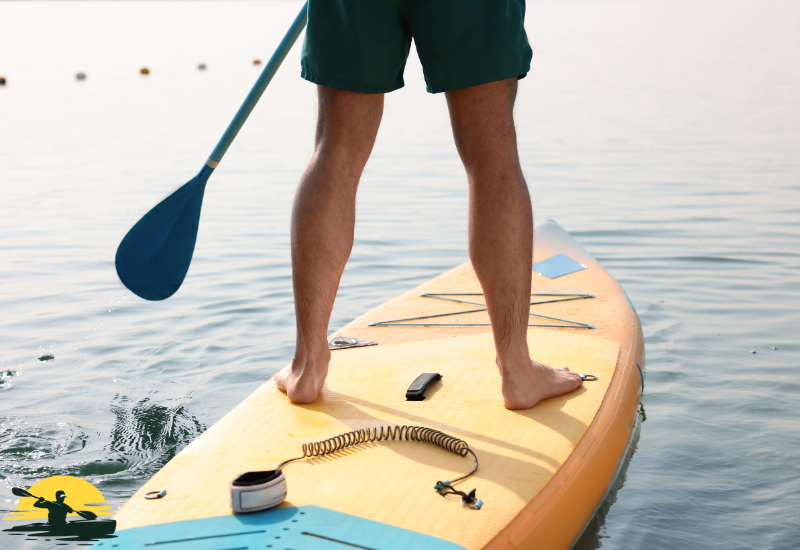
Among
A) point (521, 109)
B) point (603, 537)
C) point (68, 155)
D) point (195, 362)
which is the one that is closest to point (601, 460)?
point (603, 537)

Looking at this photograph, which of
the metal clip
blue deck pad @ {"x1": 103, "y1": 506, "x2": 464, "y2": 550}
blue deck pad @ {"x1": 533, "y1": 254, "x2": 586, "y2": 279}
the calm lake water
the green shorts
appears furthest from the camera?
blue deck pad @ {"x1": 533, "y1": 254, "x2": 586, "y2": 279}

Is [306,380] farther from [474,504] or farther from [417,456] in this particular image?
[474,504]

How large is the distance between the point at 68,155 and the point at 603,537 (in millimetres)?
8136

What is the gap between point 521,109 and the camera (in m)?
11.6

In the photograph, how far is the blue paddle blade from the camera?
2.20 metres

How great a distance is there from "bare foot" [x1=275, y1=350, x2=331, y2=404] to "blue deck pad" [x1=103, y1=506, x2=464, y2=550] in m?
0.51

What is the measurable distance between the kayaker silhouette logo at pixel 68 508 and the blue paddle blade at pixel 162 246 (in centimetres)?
70

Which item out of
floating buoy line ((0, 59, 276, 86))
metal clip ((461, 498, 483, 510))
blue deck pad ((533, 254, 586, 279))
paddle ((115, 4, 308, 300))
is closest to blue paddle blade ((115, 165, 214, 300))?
paddle ((115, 4, 308, 300))

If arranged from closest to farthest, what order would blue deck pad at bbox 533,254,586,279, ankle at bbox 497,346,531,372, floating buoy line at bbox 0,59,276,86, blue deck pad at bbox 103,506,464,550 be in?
blue deck pad at bbox 103,506,464,550
ankle at bbox 497,346,531,372
blue deck pad at bbox 533,254,586,279
floating buoy line at bbox 0,59,276,86

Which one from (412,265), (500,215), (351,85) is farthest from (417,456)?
(412,265)

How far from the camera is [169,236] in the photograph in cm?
225

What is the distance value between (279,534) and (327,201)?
798 millimetres

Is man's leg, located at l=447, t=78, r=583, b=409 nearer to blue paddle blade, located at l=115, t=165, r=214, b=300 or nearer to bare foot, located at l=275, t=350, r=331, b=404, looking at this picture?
bare foot, located at l=275, t=350, r=331, b=404

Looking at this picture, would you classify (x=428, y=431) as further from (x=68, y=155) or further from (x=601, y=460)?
(x=68, y=155)
